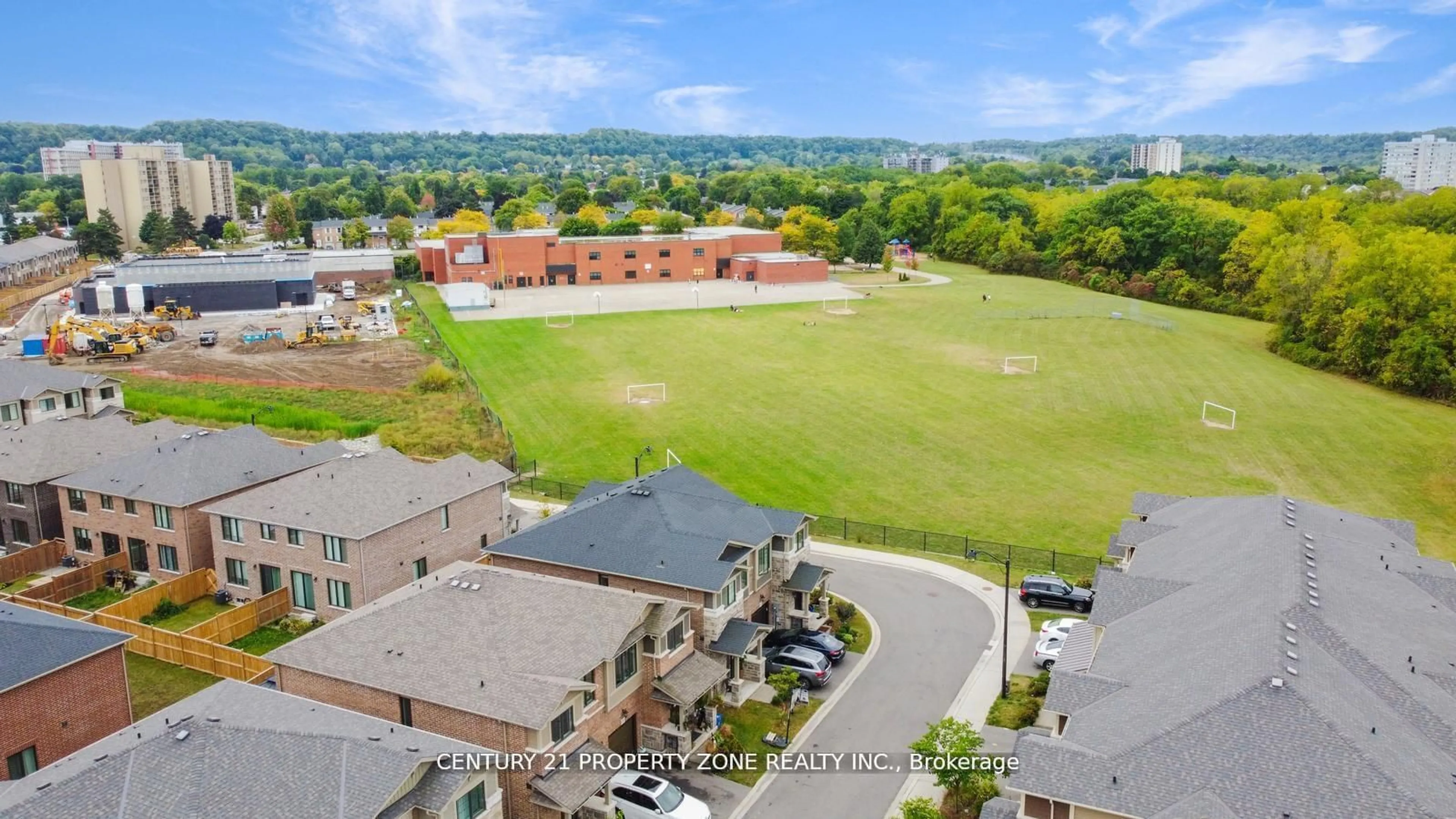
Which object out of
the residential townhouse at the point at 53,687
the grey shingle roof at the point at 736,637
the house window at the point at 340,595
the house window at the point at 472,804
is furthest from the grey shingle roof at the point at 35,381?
the house window at the point at 472,804

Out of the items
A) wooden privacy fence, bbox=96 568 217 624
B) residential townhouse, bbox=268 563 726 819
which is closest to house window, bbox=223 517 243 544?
wooden privacy fence, bbox=96 568 217 624

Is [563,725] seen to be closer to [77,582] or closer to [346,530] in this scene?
[346,530]

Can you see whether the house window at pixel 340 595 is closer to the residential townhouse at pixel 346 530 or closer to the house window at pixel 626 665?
the residential townhouse at pixel 346 530

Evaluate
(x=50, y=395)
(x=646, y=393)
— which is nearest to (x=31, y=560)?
(x=50, y=395)

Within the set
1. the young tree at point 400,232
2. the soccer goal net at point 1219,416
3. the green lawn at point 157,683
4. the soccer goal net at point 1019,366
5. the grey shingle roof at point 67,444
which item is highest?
the young tree at point 400,232

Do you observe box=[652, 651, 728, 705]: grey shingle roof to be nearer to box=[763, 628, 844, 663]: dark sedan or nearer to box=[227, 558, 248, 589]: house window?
box=[763, 628, 844, 663]: dark sedan

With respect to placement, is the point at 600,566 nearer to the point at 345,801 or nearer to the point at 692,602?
the point at 692,602
